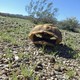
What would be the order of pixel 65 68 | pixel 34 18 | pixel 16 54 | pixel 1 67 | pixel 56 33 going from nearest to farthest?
pixel 1 67
pixel 65 68
pixel 16 54
pixel 56 33
pixel 34 18

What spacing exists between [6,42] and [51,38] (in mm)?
1572

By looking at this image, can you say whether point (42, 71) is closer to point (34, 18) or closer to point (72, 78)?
point (72, 78)

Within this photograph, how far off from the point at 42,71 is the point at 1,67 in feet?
2.54

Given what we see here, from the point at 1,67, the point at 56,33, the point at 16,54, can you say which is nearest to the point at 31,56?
the point at 16,54

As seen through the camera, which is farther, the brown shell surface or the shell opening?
the shell opening

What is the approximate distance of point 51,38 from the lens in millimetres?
8711

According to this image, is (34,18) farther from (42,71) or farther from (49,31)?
(42,71)

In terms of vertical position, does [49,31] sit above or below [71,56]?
above

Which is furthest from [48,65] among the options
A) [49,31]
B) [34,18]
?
[34,18]

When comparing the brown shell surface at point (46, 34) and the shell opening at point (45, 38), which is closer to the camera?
the brown shell surface at point (46, 34)

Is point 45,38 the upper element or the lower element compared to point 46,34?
lower

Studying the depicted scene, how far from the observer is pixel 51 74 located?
526 centimetres

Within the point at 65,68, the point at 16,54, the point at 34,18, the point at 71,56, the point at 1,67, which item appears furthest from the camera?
the point at 34,18

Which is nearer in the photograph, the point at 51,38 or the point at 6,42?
the point at 6,42
